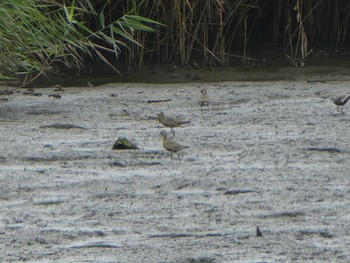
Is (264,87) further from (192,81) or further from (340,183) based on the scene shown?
(340,183)

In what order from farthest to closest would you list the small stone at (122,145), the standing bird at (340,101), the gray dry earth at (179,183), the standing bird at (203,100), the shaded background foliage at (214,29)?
1. the shaded background foliage at (214,29)
2. the standing bird at (203,100)
3. the standing bird at (340,101)
4. the small stone at (122,145)
5. the gray dry earth at (179,183)

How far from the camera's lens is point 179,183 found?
4.38 m

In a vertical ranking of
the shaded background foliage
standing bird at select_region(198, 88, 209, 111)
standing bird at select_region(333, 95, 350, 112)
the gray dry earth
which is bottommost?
the gray dry earth

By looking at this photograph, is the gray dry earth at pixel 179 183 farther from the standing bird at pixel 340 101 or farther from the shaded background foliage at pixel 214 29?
the shaded background foliage at pixel 214 29

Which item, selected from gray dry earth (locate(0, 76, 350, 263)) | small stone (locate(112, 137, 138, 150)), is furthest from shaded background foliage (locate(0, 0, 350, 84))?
small stone (locate(112, 137, 138, 150))

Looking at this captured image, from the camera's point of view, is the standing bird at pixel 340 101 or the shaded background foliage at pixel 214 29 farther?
the shaded background foliage at pixel 214 29

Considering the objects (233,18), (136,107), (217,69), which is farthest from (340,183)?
(233,18)

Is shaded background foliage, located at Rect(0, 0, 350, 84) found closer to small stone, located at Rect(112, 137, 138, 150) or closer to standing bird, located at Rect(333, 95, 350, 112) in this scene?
standing bird, located at Rect(333, 95, 350, 112)

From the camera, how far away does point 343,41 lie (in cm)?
932

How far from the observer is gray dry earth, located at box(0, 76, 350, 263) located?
3.49 metres

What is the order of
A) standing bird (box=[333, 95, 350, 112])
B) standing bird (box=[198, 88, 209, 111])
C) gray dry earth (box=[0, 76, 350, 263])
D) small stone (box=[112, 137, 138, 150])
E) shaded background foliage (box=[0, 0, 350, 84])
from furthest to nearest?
shaded background foliage (box=[0, 0, 350, 84]) → standing bird (box=[198, 88, 209, 111]) → standing bird (box=[333, 95, 350, 112]) → small stone (box=[112, 137, 138, 150]) → gray dry earth (box=[0, 76, 350, 263])

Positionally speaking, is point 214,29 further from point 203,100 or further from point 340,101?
point 340,101

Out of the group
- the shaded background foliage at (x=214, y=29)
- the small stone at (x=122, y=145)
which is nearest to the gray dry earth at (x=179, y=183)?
the small stone at (x=122, y=145)

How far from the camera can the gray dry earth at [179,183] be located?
3.49 metres
